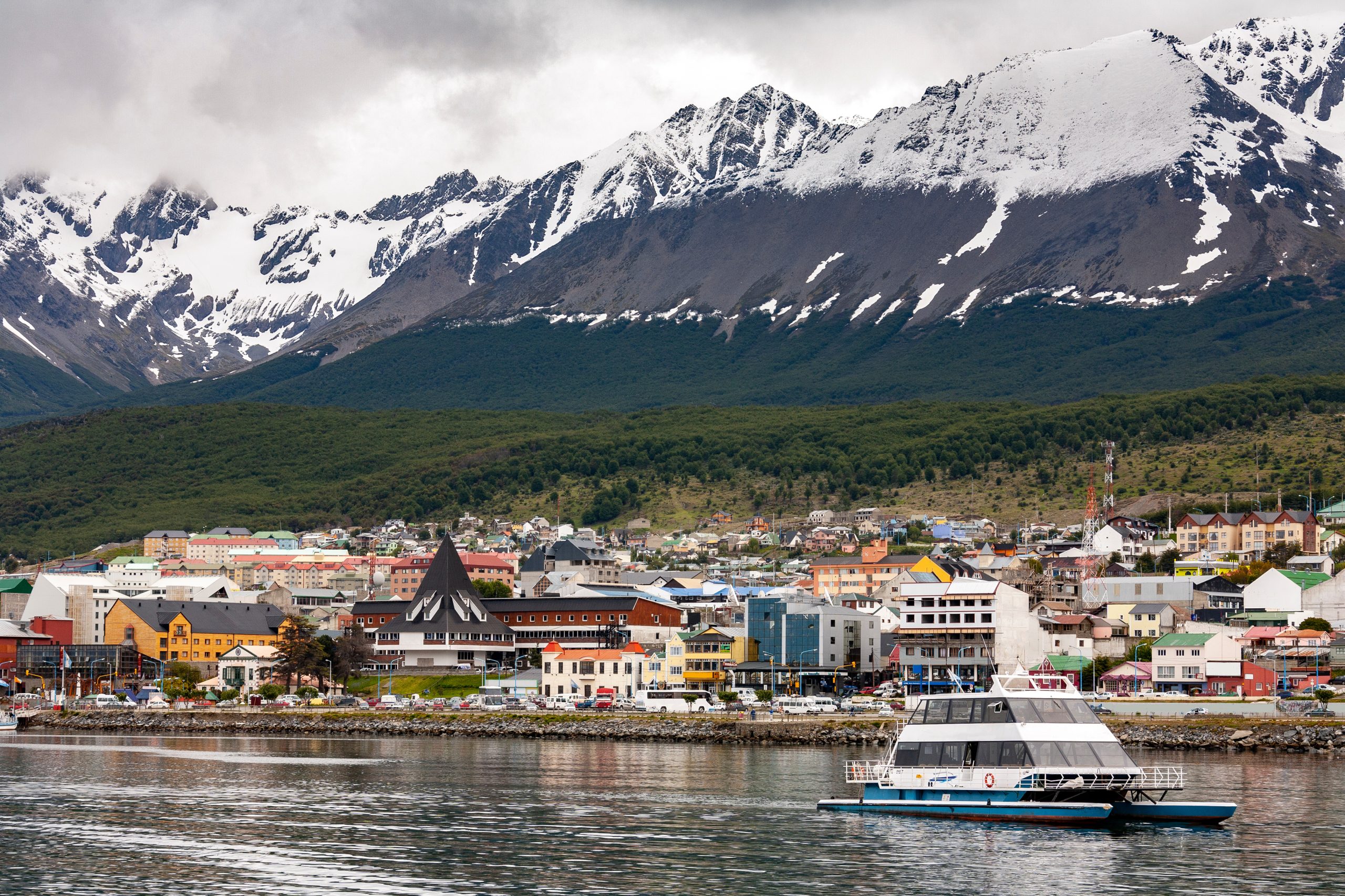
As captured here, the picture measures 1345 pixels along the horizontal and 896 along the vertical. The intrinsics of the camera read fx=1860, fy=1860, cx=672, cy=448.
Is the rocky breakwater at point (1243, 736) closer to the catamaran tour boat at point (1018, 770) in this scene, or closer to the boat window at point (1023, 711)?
the catamaran tour boat at point (1018, 770)

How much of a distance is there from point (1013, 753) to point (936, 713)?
9.68 feet

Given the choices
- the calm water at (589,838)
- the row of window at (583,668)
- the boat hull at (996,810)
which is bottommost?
the calm water at (589,838)

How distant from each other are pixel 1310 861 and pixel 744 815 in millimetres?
17157

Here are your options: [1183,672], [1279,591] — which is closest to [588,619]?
[1183,672]

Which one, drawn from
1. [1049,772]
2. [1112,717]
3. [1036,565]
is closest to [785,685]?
[1112,717]

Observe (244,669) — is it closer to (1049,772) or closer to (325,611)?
(325,611)

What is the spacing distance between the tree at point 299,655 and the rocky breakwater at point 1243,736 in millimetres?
61063

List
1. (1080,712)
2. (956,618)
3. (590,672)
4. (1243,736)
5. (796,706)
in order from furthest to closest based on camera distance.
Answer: (590,672) < (956,618) < (796,706) < (1243,736) < (1080,712)

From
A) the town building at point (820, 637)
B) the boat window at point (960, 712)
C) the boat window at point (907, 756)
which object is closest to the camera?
the boat window at point (960, 712)

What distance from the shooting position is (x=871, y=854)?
48344 mm

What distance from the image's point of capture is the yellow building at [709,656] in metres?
126

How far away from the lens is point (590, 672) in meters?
124

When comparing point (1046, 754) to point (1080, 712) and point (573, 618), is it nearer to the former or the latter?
point (1080, 712)

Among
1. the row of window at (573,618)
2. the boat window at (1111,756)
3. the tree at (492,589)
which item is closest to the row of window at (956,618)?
the row of window at (573,618)
